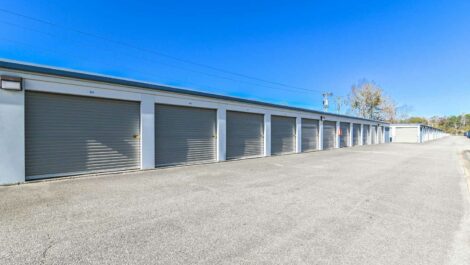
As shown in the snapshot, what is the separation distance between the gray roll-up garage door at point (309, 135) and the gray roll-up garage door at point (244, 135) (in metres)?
4.58

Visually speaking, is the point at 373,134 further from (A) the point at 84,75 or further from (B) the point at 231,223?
(A) the point at 84,75

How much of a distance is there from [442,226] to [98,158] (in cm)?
838

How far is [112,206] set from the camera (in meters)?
3.95

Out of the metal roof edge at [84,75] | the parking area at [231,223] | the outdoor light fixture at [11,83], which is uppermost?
the metal roof edge at [84,75]

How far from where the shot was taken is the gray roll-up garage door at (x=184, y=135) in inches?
325

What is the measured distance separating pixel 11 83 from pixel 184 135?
5.21 metres

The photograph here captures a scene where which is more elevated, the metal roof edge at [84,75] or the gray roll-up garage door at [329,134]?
the metal roof edge at [84,75]

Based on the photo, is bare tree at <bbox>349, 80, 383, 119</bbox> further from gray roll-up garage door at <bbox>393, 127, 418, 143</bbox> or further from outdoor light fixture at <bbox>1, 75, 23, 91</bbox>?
outdoor light fixture at <bbox>1, 75, 23, 91</bbox>

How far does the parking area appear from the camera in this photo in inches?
96.3

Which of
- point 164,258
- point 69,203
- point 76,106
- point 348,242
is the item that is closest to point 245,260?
point 164,258

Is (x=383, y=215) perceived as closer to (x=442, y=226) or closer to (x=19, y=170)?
(x=442, y=226)

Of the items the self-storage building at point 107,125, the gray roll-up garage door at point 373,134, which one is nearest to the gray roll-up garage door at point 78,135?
the self-storage building at point 107,125

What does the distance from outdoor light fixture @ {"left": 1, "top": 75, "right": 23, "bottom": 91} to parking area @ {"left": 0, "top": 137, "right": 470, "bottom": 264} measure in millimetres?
2464

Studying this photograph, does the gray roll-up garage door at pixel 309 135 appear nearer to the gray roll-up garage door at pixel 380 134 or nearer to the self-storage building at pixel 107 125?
the self-storage building at pixel 107 125
